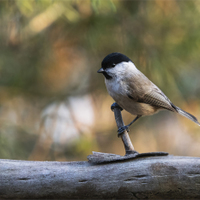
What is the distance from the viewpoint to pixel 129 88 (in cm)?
156

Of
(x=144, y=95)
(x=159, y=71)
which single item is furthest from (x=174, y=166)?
(x=159, y=71)

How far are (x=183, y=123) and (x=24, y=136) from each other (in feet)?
4.31

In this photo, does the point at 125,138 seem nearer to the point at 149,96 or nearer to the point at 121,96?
the point at 121,96

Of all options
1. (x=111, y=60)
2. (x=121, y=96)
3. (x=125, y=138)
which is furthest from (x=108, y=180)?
(x=111, y=60)

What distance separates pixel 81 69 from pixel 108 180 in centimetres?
153

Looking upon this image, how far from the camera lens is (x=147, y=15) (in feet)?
6.93

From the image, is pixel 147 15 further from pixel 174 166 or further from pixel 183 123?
pixel 174 166

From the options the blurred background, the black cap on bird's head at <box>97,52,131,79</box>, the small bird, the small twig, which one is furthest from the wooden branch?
the blurred background

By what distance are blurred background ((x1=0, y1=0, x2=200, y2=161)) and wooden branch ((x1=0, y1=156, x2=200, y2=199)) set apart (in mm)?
787

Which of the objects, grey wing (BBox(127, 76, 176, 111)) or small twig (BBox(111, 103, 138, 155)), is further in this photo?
grey wing (BBox(127, 76, 176, 111))

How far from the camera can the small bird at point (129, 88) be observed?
152 centimetres

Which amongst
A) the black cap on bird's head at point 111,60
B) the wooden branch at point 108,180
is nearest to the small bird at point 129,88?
the black cap on bird's head at point 111,60

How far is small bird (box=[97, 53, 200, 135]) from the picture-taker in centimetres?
152

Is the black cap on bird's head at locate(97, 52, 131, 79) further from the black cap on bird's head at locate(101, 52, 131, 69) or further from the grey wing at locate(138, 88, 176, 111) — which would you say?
the grey wing at locate(138, 88, 176, 111)
